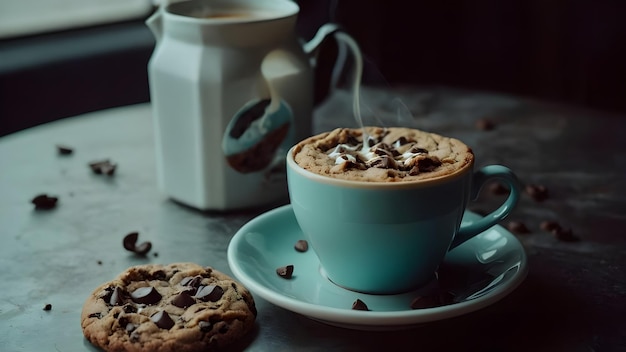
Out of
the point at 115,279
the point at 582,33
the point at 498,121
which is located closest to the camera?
the point at 115,279

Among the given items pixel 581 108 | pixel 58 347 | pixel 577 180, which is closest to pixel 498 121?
pixel 581 108

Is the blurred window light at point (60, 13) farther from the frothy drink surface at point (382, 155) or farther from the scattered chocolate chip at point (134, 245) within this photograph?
the frothy drink surface at point (382, 155)

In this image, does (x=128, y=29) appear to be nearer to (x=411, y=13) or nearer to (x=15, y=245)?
(x=411, y=13)

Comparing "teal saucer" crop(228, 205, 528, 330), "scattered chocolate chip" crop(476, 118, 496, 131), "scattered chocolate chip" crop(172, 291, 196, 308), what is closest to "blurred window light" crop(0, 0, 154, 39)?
"scattered chocolate chip" crop(476, 118, 496, 131)

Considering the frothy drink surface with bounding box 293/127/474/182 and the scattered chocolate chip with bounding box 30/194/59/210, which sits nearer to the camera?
the frothy drink surface with bounding box 293/127/474/182

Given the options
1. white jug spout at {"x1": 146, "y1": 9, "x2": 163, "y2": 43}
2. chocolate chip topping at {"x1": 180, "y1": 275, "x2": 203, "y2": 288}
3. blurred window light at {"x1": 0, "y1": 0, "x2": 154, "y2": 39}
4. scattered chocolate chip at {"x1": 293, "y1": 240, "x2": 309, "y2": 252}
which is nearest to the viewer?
chocolate chip topping at {"x1": 180, "y1": 275, "x2": 203, "y2": 288}

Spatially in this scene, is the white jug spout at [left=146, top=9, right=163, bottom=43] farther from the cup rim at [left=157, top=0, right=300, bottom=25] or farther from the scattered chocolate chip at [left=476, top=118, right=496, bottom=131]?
the scattered chocolate chip at [left=476, top=118, right=496, bottom=131]

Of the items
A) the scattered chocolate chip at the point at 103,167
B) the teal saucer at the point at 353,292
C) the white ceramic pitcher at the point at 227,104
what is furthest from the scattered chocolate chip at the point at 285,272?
the scattered chocolate chip at the point at 103,167

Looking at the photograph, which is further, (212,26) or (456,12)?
(456,12)
